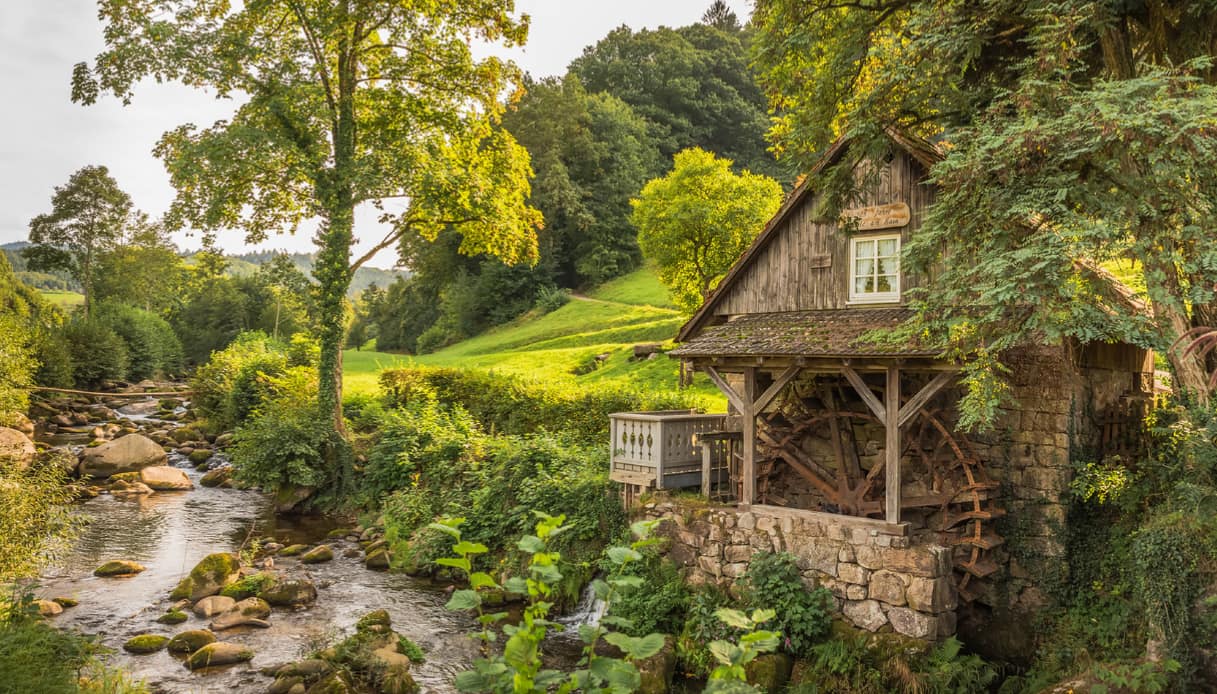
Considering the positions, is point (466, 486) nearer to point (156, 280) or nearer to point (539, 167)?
point (539, 167)

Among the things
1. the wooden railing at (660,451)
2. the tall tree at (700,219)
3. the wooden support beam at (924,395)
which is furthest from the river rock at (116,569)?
the tall tree at (700,219)

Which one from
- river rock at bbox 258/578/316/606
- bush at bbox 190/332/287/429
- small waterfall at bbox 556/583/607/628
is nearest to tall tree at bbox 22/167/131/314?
bush at bbox 190/332/287/429

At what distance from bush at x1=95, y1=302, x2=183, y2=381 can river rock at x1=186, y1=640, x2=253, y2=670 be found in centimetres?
3377

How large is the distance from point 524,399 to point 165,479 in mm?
10287

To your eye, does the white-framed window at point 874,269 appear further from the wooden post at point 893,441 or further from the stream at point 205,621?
the stream at point 205,621

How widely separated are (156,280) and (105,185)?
7861 millimetres

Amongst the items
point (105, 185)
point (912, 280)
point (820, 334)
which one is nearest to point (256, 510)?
point (820, 334)

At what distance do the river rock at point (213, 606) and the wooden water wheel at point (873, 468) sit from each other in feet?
28.8

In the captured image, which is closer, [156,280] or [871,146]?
[871,146]

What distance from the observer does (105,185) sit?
48.2 meters

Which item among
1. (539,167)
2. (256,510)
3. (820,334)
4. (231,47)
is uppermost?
(539,167)

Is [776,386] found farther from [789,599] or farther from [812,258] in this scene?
[789,599]

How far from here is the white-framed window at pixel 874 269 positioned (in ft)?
40.8

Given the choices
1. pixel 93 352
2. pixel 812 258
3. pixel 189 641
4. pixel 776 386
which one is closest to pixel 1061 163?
pixel 776 386
